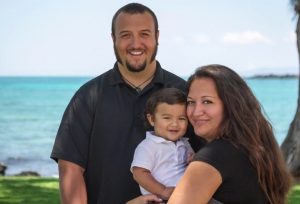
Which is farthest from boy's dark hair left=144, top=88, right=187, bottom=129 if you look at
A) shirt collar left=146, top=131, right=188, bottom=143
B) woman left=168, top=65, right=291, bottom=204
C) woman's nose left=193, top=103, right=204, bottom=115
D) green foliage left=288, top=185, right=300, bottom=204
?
green foliage left=288, top=185, right=300, bottom=204

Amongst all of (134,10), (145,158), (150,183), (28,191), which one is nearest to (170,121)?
(145,158)

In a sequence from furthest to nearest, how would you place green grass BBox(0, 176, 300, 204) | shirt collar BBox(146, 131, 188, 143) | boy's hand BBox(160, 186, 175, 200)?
1. green grass BBox(0, 176, 300, 204)
2. shirt collar BBox(146, 131, 188, 143)
3. boy's hand BBox(160, 186, 175, 200)

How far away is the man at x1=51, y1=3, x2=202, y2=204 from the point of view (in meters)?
4.33

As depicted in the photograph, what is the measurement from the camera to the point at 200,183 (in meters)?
3.25

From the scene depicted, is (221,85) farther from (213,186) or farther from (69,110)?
(69,110)

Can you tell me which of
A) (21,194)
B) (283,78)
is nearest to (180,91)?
(21,194)

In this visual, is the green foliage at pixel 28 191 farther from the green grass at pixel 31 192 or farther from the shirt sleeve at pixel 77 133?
the shirt sleeve at pixel 77 133

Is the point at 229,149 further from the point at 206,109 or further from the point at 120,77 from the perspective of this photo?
the point at 120,77

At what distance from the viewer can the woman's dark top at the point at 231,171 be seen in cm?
329

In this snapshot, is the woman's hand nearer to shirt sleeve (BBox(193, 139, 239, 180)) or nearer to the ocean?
shirt sleeve (BBox(193, 139, 239, 180))

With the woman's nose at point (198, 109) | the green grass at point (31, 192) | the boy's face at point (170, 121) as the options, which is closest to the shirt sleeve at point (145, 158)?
the boy's face at point (170, 121)

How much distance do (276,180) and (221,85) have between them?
1.89 feet

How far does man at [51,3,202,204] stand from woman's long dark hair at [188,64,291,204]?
80 cm

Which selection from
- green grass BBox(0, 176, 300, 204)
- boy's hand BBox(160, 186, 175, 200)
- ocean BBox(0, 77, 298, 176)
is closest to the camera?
boy's hand BBox(160, 186, 175, 200)
